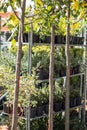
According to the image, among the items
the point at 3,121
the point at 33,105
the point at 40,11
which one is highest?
the point at 40,11

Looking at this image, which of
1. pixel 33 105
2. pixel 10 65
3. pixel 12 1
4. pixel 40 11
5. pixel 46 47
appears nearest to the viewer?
pixel 12 1

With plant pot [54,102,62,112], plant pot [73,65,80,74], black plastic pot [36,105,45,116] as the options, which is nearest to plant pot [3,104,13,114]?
black plastic pot [36,105,45,116]

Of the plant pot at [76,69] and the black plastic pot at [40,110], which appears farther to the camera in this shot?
the plant pot at [76,69]

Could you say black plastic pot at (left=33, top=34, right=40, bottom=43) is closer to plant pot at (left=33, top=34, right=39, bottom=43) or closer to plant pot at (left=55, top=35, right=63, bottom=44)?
plant pot at (left=33, top=34, right=39, bottom=43)

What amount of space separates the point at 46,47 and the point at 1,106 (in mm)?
1264

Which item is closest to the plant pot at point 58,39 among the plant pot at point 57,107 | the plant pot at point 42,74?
the plant pot at point 42,74

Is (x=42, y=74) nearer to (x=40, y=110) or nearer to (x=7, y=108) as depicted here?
(x=40, y=110)

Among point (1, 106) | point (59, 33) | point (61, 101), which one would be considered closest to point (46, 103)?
point (61, 101)

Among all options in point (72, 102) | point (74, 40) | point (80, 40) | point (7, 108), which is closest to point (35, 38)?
point (74, 40)

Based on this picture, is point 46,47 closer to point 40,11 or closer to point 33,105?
point 33,105

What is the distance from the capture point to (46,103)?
18.6ft

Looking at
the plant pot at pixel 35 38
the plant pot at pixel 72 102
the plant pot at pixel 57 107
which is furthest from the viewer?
the plant pot at pixel 72 102

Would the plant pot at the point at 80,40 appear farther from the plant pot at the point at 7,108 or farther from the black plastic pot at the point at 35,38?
the plant pot at the point at 7,108

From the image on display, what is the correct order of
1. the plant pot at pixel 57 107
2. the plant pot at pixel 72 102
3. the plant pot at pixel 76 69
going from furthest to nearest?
1. the plant pot at pixel 76 69
2. the plant pot at pixel 72 102
3. the plant pot at pixel 57 107
